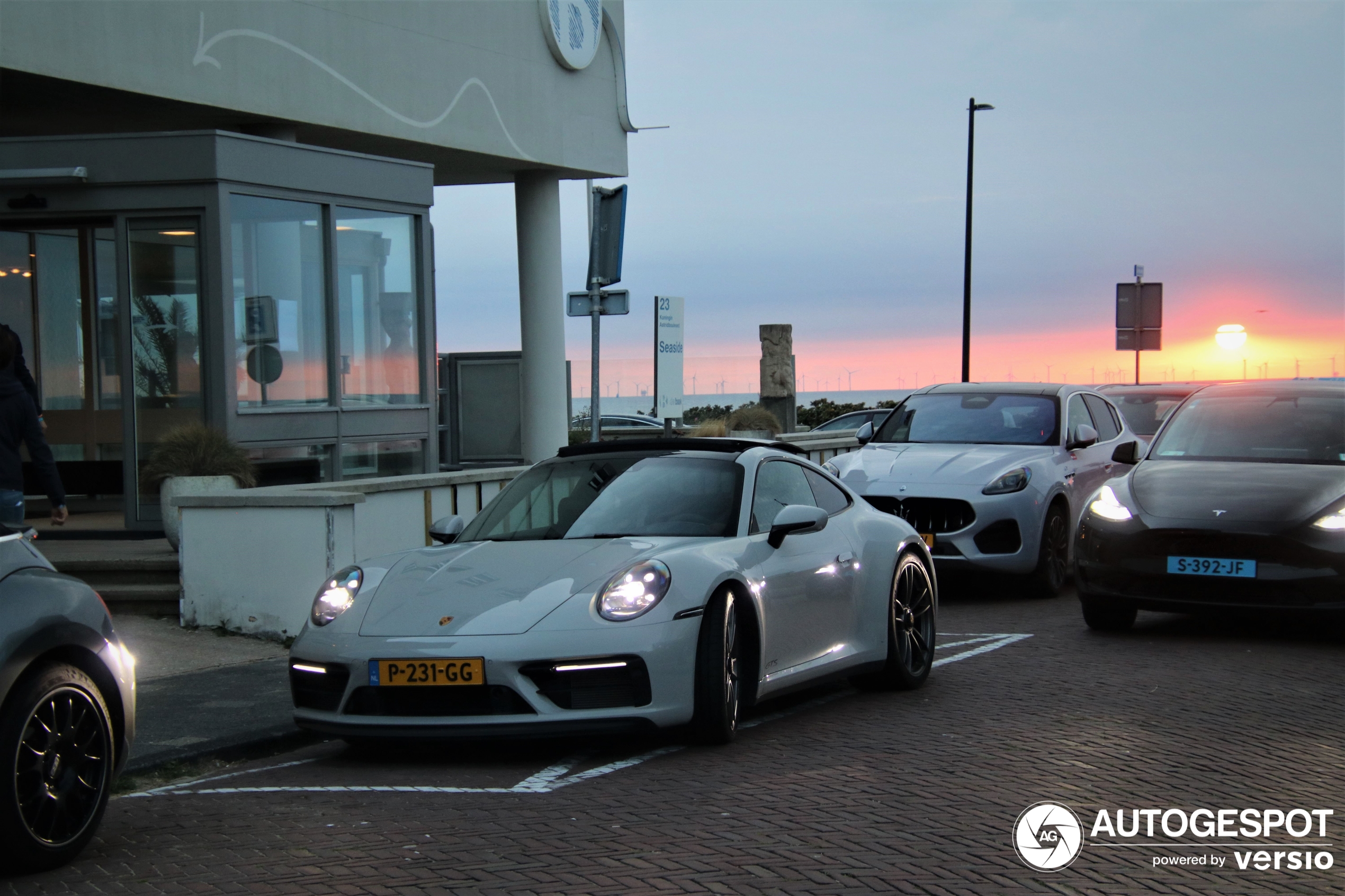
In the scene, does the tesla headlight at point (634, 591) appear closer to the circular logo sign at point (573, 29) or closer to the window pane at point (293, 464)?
the window pane at point (293, 464)

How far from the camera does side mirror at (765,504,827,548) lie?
668 centimetres

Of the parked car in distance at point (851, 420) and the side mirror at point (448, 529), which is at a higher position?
the side mirror at point (448, 529)

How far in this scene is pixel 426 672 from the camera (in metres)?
5.75

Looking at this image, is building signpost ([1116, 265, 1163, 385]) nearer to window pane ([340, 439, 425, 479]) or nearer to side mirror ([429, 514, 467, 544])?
window pane ([340, 439, 425, 479])

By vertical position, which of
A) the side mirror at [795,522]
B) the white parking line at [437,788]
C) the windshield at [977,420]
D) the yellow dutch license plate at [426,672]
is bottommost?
the white parking line at [437,788]

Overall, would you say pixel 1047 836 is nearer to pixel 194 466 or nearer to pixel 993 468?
pixel 993 468

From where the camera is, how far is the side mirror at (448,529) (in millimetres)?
7234

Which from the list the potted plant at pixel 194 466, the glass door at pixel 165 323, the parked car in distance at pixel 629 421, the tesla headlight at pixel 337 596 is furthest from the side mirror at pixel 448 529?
the parked car in distance at pixel 629 421

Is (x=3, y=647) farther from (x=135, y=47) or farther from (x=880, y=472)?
(x=135, y=47)

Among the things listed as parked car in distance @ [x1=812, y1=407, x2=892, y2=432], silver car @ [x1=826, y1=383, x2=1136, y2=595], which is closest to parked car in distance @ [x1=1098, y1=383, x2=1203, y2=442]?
silver car @ [x1=826, y1=383, x2=1136, y2=595]

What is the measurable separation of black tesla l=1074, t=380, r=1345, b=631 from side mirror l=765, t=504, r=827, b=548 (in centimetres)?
335

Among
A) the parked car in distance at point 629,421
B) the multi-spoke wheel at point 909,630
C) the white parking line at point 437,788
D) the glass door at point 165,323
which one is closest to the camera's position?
the white parking line at point 437,788

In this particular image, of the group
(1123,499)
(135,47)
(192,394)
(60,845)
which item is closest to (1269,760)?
(1123,499)

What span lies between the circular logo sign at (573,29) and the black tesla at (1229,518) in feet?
45.0
